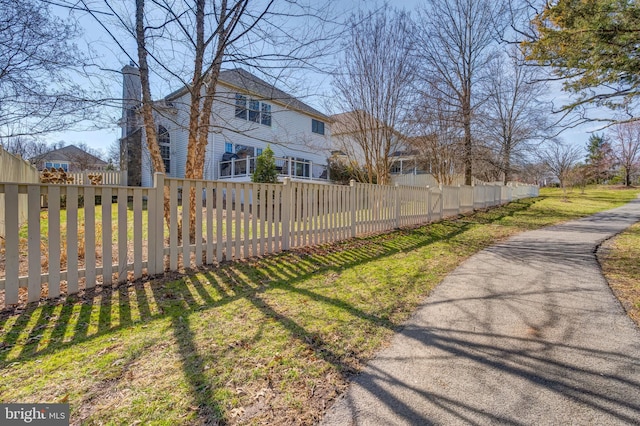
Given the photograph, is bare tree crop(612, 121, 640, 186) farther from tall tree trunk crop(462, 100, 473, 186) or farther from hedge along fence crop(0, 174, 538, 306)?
hedge along fence crop(0, 174, 538, 306)

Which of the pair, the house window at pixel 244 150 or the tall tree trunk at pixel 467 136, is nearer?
the tall tree trunk at pixel 467 136

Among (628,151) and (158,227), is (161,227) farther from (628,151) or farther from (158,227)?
(628,151)

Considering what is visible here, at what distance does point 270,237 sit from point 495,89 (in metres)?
17.5

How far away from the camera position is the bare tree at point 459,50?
14.0 meters

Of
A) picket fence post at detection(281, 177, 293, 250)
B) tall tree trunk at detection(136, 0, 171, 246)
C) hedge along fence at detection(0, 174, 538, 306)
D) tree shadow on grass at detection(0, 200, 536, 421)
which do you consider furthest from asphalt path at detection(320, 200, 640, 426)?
tall tree trunk at detection(136, 0, 171, 246)

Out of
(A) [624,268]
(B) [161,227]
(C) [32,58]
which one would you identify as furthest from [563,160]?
(C) [32,58]

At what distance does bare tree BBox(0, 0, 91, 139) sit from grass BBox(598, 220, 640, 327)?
377 inches

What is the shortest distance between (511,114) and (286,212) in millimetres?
22092

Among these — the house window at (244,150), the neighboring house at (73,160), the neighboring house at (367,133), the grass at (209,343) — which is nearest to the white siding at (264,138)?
the house window at (244,150)

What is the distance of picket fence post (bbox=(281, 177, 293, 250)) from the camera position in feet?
19.3

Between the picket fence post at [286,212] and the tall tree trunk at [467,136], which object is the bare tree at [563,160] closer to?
the tall tree trunk at [467,136]

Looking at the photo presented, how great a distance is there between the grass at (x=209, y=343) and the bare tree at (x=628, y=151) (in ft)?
154

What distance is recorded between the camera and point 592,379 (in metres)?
2.13

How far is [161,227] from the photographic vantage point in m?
4.27
